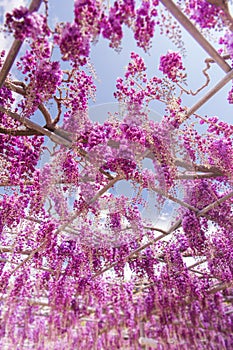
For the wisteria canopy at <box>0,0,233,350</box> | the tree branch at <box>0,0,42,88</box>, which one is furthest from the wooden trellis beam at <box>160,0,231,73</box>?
the tree branch at <box>0,0,42,88</box>

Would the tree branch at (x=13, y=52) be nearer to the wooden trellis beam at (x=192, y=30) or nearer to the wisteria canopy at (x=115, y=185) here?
the wisteria canopy at (x=115, y=185)

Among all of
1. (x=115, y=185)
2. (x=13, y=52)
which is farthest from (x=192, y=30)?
(x=115, y=185)

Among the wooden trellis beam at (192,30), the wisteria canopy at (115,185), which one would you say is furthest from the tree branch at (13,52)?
the wooden trellis beam at (192,30)

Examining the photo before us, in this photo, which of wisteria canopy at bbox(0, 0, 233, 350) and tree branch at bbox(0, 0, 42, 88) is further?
wisteria canopy at bbox(0, 0, 233, 350)

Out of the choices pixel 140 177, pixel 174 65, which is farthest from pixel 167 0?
pixel 140 177

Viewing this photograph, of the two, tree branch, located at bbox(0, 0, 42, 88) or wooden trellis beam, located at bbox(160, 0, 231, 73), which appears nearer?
tree branch, located at bbox(0, 0, 42, 88)

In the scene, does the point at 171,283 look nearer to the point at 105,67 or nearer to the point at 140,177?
the point at 140,177

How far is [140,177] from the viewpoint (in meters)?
3.03

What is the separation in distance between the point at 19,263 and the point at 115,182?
9.59 ft

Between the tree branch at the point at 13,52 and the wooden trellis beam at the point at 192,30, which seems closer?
the tree branch at the point at 13,52

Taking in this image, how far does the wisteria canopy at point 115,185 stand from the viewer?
1769 millimetres

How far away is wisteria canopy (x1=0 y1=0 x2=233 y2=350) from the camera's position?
1769 mm

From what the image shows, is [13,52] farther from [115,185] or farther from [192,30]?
[115,185]

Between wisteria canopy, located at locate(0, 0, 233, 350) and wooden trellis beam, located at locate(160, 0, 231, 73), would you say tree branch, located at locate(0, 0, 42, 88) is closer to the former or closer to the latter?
wisteria canopy, located at locate(0, 0, 233, 350)
